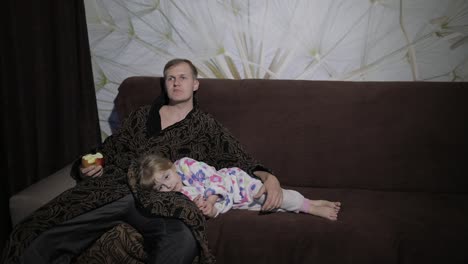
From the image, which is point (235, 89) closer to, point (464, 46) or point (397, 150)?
point (397, 150)

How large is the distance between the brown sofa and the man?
0.14m

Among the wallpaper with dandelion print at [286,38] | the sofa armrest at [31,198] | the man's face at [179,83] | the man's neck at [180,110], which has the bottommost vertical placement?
the sofa armrest at [31,198]

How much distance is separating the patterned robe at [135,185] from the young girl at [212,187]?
76 mm

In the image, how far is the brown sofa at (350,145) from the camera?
1.87 meters

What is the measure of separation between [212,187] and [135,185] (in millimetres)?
332

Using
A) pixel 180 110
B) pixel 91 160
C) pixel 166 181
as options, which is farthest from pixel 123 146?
pixel 166 181

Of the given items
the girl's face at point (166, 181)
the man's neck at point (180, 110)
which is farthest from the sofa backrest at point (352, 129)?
the girl's face at point (166, 181)

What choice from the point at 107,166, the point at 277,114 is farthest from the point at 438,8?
the point at 107,166

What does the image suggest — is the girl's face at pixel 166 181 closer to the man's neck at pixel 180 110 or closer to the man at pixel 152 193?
the man at pixel 152 193

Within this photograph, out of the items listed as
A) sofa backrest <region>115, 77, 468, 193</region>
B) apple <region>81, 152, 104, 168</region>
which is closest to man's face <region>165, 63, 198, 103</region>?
sofa backrest <region>115, 77, 468, 193</region>

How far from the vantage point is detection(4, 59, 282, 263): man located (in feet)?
5.42

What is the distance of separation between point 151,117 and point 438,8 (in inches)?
65.1

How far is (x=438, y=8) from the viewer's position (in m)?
2.38

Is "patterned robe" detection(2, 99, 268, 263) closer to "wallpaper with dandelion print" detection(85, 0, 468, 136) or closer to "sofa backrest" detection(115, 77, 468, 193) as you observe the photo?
"sofa backrest" detection(115, 77, 468, 193)
